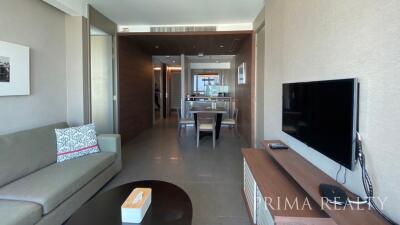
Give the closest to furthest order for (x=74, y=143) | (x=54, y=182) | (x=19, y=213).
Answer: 1. (x=19, y=213)
2. (x=54, y=182)
3. (x=74, y=143)

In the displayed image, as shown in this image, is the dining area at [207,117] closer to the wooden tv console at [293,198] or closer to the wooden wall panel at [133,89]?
the wooden wall panel at [133,89]

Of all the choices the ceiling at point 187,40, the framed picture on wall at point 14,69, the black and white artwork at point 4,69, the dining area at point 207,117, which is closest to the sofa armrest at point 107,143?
the framed picture on wall at point 14,69

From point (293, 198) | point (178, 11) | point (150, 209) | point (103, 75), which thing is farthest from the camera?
point (103, 75)

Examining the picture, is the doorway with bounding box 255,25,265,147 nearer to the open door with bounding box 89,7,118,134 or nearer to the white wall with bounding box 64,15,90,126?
the open door with bounding box 89,7,118,134

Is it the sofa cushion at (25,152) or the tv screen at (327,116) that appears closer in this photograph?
the tv screen at (327,116)

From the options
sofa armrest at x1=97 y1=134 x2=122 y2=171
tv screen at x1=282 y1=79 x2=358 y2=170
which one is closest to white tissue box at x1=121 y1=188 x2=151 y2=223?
tv screen at x1=282 y1=79 x2=358 y2=170

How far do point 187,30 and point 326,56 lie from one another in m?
3.93

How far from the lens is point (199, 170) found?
3.89 meters

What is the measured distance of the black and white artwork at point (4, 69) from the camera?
2.64m

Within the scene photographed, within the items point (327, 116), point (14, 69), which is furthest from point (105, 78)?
point (327, 116)

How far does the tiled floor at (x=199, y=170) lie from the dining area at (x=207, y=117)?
0.28 metres

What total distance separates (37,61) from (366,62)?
3543 mm

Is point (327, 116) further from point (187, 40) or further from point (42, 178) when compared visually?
point (187, 40)

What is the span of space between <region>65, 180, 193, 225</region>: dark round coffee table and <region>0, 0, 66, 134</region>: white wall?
1583mm
